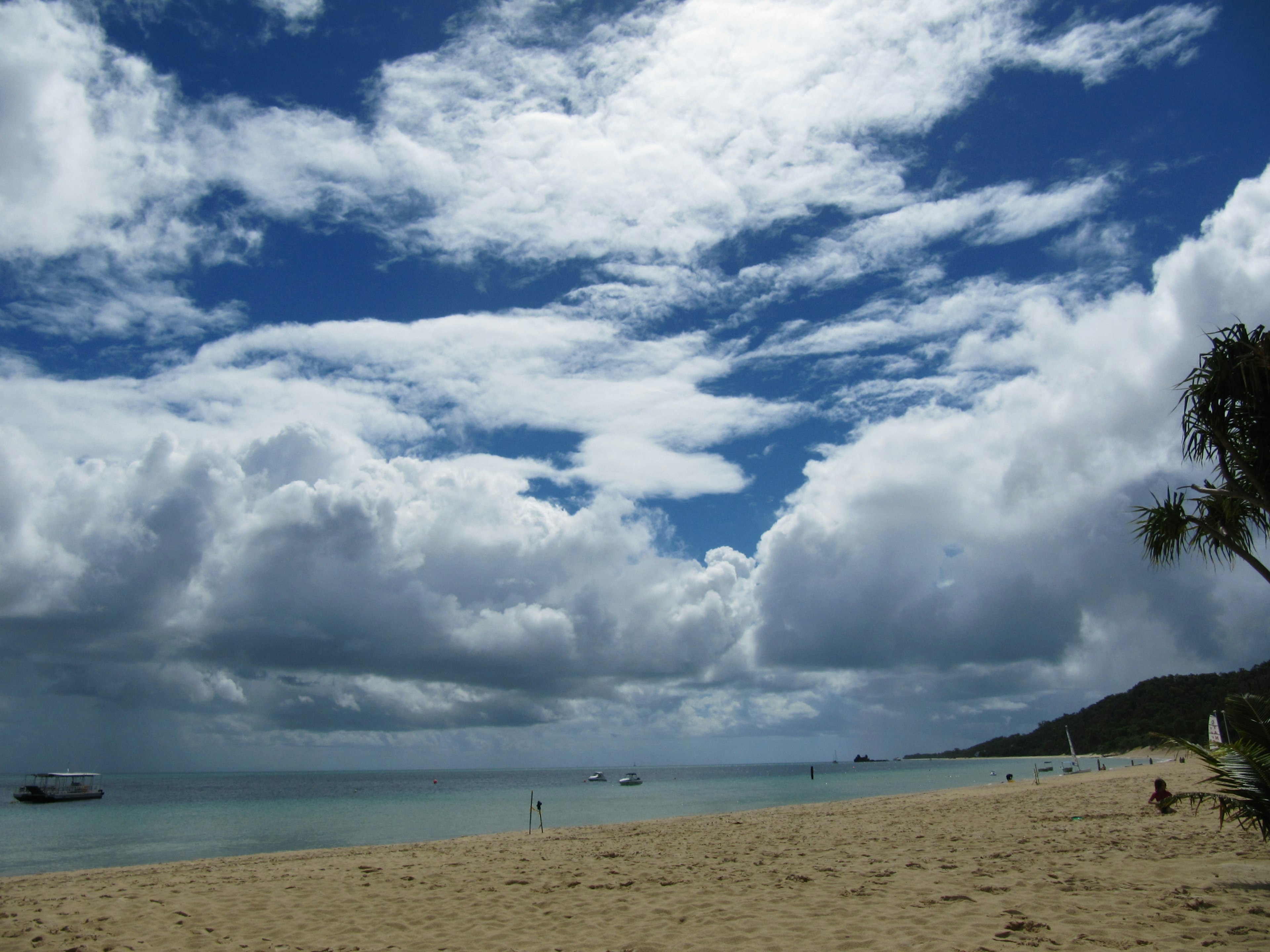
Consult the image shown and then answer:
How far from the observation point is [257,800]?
76250 millimetres

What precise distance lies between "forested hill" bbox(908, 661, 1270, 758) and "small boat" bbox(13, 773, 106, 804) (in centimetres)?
11374

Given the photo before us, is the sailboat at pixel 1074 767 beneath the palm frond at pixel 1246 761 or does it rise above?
beneath

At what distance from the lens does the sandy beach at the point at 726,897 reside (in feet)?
28.7

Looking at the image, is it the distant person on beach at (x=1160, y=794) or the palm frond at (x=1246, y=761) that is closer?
the palm frond at (x=1246, y=761)

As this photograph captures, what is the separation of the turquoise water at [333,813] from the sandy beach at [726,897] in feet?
47.6

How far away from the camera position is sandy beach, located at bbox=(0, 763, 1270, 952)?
874 cm

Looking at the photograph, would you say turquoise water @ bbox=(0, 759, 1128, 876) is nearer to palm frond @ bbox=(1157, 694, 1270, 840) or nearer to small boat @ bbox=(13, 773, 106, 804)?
small boat @ bbox=(13, 773, 106, 804)

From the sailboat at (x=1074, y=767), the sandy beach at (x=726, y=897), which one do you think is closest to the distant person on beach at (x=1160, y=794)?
the sandy beach at (x=726, y=897)

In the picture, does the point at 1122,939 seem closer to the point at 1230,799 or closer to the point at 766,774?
the point at 1230,799

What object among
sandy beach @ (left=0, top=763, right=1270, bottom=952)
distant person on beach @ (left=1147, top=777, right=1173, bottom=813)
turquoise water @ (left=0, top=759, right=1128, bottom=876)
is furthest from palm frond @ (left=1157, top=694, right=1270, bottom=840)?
turquoise water @ (left=0, top=759, right=1128, bottom=876)

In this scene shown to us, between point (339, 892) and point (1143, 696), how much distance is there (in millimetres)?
173818

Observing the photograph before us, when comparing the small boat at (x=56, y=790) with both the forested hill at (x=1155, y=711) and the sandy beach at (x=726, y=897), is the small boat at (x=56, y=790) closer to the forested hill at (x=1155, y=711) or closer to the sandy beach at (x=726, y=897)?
the sandy beach at (x=726, y=897)

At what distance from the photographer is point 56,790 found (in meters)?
72.5

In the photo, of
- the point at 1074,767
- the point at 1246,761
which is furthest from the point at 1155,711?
the point at 1246,761
